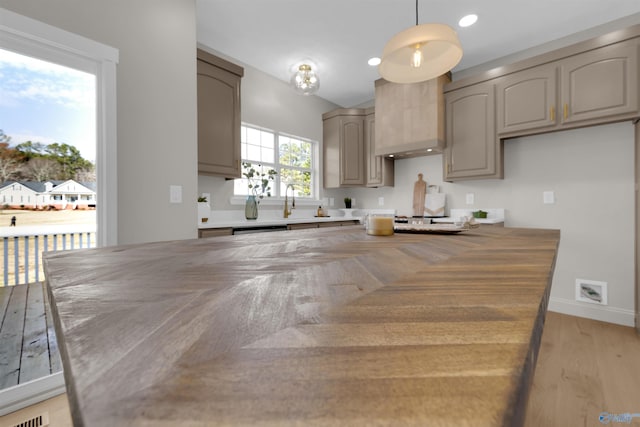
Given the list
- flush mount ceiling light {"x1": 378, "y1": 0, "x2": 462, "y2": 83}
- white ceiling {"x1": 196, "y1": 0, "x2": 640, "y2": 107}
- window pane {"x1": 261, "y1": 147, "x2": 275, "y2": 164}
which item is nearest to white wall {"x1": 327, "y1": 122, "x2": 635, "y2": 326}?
white ceiling {"x1": 196, "y1": 0, "x2": 640, "y2": 107}

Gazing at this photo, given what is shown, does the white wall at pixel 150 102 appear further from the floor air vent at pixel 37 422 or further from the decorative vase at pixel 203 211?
the floor air vent at pixel 37 422

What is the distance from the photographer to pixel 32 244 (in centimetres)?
169

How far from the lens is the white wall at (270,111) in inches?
128

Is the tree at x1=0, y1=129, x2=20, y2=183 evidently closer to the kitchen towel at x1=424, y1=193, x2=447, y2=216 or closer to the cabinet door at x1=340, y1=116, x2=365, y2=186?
the cabinet door at x1=340, y1=116, x2=365, y2=186

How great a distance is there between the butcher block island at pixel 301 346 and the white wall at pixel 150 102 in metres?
1.68

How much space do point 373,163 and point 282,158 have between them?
129cm

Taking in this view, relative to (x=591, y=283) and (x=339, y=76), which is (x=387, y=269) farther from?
(x=339, y=76)

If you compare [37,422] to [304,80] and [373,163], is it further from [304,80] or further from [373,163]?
[373,163]

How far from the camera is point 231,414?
15 centimetres

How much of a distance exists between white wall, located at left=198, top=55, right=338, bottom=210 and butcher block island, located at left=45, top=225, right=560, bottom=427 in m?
2.83

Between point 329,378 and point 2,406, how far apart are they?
2.13m

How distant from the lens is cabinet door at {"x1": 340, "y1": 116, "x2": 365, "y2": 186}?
4270mm

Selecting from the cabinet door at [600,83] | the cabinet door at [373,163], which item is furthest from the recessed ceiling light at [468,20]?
the cabinet door at [373,163]

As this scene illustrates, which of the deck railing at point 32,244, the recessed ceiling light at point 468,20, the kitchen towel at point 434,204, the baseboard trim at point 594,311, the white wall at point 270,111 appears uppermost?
the recessed ceiling light at point 468,20
